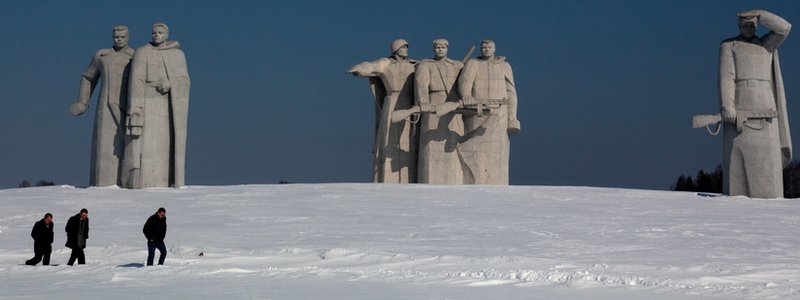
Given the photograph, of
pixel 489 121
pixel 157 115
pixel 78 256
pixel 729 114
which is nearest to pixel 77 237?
pixel 78 256

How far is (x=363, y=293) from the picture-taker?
12844mm

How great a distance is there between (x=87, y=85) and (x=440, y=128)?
274 inches

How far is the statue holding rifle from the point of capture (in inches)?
923

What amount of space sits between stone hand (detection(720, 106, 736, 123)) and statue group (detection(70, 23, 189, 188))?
9.63 meters

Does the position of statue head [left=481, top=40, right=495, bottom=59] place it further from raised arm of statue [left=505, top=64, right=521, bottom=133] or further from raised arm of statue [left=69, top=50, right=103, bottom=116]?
raised arm of statue [left=69, top=50, right=103, bottom=116]

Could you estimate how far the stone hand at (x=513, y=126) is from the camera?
1075 inches

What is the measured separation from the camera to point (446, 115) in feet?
88.7

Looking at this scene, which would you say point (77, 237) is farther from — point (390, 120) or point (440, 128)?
point (440, 128)

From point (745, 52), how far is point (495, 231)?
742 centimetres

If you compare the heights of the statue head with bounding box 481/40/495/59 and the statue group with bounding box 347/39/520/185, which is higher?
the statue head with bounding box 481/40/495/59

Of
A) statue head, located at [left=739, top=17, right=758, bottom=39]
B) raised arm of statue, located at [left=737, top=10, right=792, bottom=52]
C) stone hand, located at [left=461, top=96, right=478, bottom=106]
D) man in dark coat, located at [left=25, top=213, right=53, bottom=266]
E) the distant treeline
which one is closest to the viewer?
man in dark coat, located at [left=25, top=213, right=53, bottom=266]

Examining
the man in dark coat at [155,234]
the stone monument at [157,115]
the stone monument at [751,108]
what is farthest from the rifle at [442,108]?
the man in dark coat at [155,234]

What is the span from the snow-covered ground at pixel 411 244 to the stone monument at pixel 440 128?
104 inches

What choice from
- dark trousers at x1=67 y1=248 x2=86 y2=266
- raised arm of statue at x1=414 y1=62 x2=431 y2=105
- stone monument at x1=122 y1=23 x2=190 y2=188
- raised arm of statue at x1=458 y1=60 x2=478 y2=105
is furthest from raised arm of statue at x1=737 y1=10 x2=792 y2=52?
dark trousers at x1=67 y1=248 x2=86 y2=266
